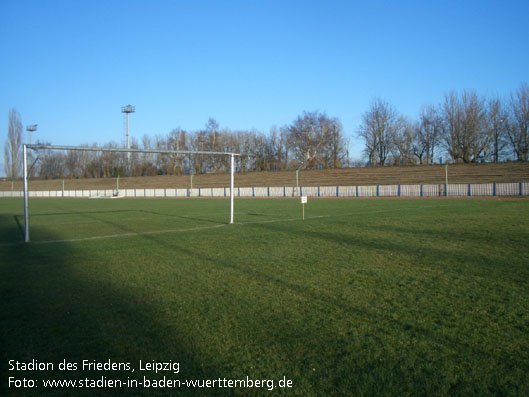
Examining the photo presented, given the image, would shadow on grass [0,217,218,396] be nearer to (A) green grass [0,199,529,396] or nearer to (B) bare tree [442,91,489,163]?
(A) green grass [0,199,529,396]

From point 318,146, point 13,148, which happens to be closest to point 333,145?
point 318,146

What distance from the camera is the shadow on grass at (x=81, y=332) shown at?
3449 mm

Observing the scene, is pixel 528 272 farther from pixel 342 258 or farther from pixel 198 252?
pixel 198 252

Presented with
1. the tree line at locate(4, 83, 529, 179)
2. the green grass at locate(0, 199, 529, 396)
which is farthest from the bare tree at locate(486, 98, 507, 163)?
the green grass at locate(0, 199, 529, 396)

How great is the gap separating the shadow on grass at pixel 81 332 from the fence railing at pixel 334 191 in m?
41.3

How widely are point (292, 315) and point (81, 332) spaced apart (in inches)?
93.6

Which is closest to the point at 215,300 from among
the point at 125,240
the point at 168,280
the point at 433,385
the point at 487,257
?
the point at 168,280

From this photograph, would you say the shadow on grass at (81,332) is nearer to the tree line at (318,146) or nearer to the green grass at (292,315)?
the green grass at (292,315)

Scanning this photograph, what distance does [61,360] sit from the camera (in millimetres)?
3697

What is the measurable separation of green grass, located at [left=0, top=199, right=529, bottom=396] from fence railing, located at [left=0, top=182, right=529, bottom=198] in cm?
3471

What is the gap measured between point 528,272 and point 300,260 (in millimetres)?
4014

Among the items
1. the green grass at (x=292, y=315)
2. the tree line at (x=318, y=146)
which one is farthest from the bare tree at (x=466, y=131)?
the green grass at (x=292, y=315)

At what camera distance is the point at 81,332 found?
437 centimetres

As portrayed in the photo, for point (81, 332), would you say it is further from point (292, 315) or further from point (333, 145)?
point (333, 145)
